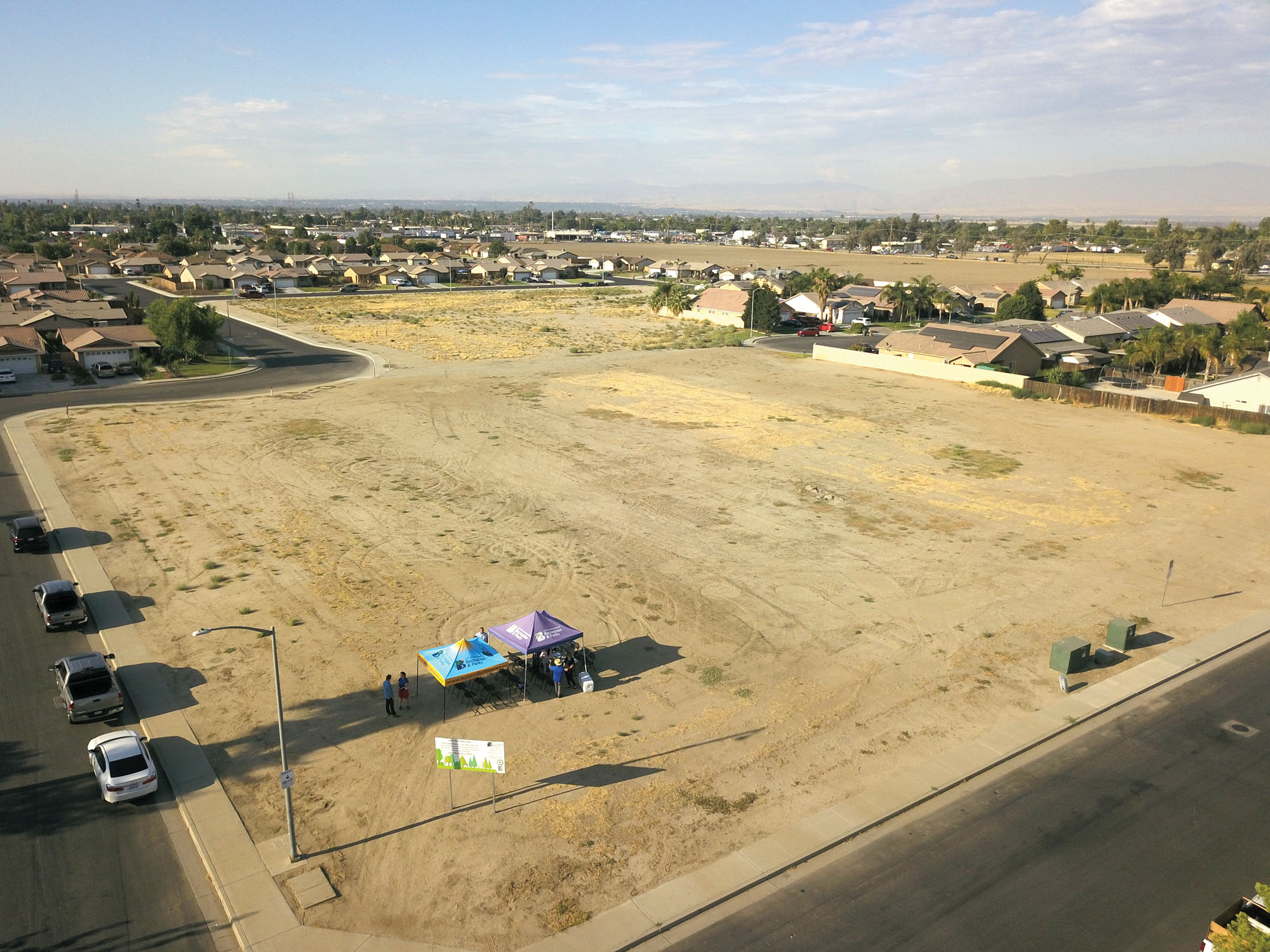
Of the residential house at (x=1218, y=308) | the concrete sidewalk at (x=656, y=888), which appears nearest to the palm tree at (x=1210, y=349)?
the residential house at (x=1218, y=308)

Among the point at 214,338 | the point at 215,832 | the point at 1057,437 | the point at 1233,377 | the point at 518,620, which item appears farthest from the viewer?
the point at 214,338

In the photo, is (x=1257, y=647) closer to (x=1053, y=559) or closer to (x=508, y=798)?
(x=1053, y=559)

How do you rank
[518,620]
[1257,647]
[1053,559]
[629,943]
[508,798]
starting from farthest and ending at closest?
[1053,559] < [1257,647] < [518,620] < [508,798] < [629,943]

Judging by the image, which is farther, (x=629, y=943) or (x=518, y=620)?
(x=518, y=620)

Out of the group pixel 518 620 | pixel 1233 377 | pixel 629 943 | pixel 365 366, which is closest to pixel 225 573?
pixel 518 620

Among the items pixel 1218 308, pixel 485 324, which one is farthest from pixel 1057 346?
pixel 485 324

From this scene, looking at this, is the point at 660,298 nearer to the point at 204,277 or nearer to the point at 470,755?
the point at 204,277

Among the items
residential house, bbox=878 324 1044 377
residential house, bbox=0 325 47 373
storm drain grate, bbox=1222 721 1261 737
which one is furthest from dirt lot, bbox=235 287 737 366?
storm drain grate, bbox=1222 721 1261 737
